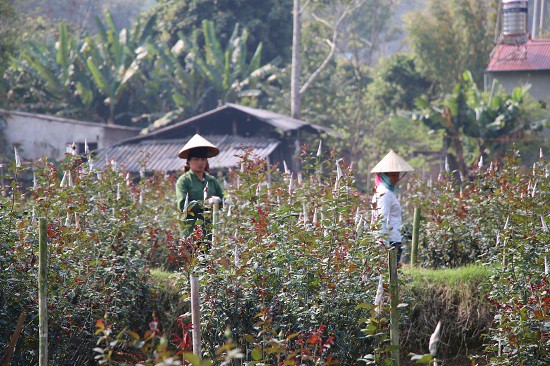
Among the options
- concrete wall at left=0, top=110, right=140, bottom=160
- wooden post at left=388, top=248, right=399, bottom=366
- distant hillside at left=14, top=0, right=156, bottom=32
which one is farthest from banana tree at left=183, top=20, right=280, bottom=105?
wooden post at left=388, top=248, right=399, bottom=366

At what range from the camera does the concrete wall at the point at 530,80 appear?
75.1 ft

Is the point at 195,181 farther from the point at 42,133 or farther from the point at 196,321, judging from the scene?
the point at 42,133

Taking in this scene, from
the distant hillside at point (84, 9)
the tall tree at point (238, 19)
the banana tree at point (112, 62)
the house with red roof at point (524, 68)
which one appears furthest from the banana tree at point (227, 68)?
the distant hillside at point (84, 9)

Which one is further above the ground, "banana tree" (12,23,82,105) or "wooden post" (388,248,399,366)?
"banana tree" (12,23,82,105)

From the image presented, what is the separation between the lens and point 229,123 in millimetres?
20156

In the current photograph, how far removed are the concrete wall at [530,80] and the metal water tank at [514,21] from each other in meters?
2.27

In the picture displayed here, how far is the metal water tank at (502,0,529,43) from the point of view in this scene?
19720 mm

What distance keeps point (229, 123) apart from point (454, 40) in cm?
1040

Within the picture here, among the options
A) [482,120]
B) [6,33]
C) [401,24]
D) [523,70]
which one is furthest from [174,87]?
[401,24]

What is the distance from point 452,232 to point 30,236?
417cm

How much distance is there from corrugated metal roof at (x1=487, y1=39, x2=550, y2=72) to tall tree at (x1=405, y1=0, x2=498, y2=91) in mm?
2492

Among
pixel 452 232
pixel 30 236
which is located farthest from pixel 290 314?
pixel 452 232

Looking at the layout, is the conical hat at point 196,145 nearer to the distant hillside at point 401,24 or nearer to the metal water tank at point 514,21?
the metal water tank at point 514,21

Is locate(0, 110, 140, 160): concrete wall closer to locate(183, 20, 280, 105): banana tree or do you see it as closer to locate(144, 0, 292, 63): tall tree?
locate(183, 20, 280, 105): banana tree
